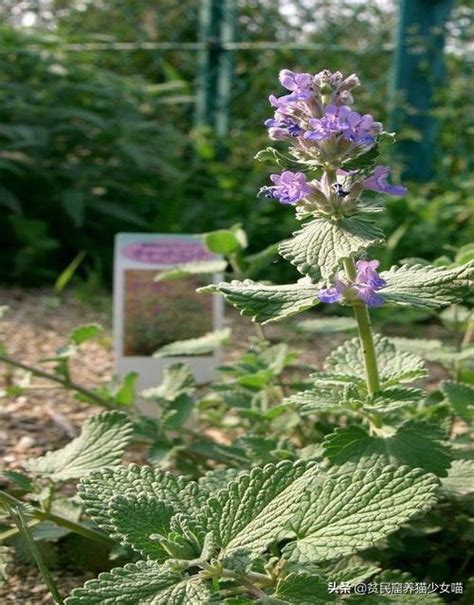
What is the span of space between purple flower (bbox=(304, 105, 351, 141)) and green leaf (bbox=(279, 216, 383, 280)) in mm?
108

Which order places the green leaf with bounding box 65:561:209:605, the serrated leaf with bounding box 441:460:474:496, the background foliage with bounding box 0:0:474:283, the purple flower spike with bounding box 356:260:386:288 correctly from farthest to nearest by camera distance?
the background foliage with bounding box 0:0:474:283
the serrated leaf with bounding box 441:460:474:496
the purple flower spike with bounding box 356:260:386:288
the green leaf with bounding box 65:561:209:605

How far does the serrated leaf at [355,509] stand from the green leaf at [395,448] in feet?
0.49

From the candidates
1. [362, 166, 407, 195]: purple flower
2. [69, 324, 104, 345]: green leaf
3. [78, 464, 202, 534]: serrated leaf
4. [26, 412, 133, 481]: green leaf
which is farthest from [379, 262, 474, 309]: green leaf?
[69, 324, 104, 345]: green leaf

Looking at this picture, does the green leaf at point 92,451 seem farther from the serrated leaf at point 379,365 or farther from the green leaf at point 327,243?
the green leaf at point 327,243

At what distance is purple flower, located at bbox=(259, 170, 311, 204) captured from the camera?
1197 millimetres

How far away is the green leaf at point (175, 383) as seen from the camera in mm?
1779

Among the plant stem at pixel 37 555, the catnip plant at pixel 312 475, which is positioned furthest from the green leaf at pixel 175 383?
the plant stem at pixel 37 555

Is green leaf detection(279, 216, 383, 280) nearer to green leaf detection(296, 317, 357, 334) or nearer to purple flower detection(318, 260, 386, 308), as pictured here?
purple flower detection(318, 260, 386, 308)

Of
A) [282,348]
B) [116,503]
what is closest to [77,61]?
[282,348]

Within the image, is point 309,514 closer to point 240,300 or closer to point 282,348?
point 240,300

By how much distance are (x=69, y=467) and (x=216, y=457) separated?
358 mm

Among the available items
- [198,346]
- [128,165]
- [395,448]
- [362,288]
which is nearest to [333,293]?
[362,288]

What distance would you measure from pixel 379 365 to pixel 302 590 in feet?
1.49

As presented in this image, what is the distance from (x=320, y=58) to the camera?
5.16 meters
